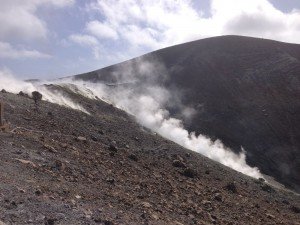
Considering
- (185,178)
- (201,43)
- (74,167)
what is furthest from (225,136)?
(74,167)

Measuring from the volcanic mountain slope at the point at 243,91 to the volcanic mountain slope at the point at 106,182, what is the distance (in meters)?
22.1

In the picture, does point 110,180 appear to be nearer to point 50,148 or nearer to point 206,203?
point 50,148

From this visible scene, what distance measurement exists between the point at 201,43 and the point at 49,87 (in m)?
37.4

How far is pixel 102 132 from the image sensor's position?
22.9m

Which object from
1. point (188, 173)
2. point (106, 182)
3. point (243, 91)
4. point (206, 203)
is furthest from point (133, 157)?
point (243, 91)

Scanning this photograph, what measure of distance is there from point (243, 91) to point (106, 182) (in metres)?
44.0

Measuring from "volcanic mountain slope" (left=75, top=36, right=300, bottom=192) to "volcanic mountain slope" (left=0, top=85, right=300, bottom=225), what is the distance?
22.1 metres

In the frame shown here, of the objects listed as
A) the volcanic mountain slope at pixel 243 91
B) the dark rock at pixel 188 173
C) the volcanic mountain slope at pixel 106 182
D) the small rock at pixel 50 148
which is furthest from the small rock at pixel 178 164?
the volcanic mountain slope at pixel 243 91

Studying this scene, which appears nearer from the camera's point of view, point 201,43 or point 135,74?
point 135,74

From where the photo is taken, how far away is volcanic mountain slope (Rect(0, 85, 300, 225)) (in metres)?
10.4

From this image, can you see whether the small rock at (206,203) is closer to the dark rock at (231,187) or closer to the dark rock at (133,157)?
the dark rock at (231,187)

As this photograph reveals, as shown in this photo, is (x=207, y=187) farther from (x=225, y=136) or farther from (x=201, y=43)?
(x=201, y=43)

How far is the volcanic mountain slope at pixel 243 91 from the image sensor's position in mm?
46000

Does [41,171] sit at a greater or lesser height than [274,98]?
lesser
